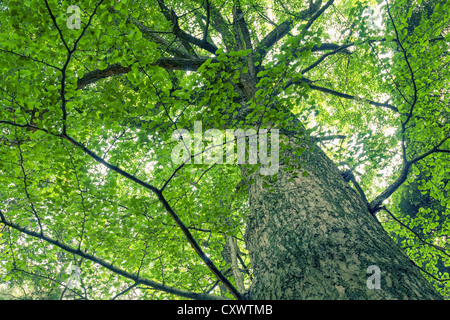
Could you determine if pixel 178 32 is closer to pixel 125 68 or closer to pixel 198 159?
pixel 125 68

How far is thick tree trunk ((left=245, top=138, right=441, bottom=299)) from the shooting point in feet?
4.88

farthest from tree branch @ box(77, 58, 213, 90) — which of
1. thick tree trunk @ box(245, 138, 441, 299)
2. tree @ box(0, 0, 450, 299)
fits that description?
thick tree trunk @ box(245, 138, 441, 299)

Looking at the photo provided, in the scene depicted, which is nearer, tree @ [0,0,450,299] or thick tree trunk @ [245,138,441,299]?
thick tree trunk @ [245,138,441,299]

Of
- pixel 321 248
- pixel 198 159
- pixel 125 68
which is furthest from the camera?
pixel 125 68

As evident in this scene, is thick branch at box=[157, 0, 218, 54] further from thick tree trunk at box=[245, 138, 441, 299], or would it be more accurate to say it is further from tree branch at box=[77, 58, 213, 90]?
thick tree trunk at box=[245, 138, 441, 299]

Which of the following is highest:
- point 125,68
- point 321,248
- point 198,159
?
point 125,68

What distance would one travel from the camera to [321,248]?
1.78 metres

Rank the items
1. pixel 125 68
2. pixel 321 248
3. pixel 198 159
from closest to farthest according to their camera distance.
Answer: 1. pixel 321 248
2. pixel 198 159
3. pixel 125 68

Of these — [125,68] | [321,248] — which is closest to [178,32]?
[125,68]

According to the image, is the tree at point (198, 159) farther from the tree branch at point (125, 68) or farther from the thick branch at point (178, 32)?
the thick branch at point (178, 32)

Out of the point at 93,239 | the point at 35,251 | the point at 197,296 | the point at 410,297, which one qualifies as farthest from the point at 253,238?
the point at 35,251

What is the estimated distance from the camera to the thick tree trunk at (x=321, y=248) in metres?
1.49

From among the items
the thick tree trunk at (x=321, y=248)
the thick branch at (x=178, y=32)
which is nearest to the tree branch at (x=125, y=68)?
the thick branch at (x=178, y=32)

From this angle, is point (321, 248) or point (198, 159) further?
point (198, 159)
